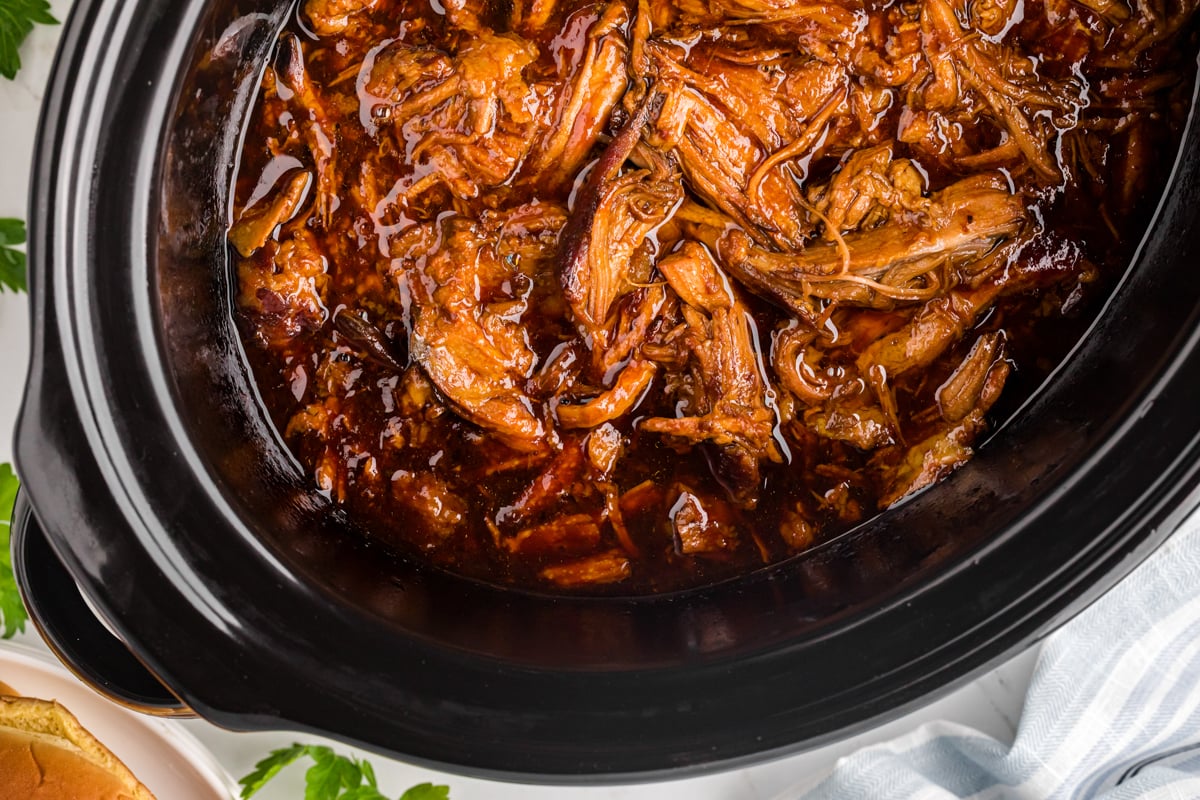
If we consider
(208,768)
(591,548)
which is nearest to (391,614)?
(591,548)

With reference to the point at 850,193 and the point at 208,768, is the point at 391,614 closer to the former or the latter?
the point at 208,768

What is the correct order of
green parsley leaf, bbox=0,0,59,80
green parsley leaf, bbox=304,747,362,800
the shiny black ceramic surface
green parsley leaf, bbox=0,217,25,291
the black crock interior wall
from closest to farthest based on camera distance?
1. the shiny black ceramic surface
2. the black crock interior wall
3. green parsley leaf, bbox=0,0,59,80
4. green parsley leaf, bbox=0,217,25,291
5. green parsley leaf, bbox=304,747,362,800

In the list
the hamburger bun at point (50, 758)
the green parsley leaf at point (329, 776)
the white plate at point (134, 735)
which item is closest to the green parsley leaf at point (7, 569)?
the white plate at point (134, 735)

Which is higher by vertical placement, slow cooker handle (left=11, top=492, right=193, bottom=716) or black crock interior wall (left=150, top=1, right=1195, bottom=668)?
black crock interior wall (left=150, top=1, right=1195, bottom=668)

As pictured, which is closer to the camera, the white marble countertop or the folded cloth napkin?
the white marble countertop

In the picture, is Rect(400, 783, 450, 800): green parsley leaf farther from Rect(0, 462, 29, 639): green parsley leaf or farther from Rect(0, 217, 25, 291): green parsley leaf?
Rect(0, 217, 25, 291): green parsley leaf

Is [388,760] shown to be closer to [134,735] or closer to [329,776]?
[329,776]

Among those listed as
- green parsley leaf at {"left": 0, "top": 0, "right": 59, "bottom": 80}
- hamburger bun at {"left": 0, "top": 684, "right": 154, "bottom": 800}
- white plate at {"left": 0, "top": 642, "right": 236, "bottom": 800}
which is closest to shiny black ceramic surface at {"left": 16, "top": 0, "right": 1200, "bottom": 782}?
hamburger bun at {"left": 0, "top": 684, "right": 154, "bottom": 800}
